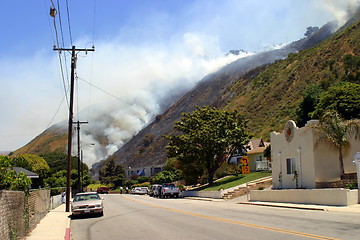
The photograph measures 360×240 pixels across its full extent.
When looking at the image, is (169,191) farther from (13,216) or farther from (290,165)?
(13,216)

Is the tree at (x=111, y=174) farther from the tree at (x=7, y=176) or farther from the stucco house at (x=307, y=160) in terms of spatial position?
the tree at (x=7, y=176)

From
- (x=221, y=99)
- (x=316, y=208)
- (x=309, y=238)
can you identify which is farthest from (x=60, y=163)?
(x=309, y=238)

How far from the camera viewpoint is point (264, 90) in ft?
317

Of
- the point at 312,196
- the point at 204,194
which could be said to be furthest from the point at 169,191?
the point at 312,196

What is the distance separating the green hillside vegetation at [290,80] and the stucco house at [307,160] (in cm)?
3344

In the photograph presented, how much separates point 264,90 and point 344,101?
202 feet

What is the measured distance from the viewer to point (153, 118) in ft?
527

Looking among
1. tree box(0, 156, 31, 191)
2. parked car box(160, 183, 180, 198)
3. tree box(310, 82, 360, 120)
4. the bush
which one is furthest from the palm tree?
parked car box(160, 183, 180, 198)

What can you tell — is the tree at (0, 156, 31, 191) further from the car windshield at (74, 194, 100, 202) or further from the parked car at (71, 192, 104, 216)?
the car windshield at (74, 194, 100, 202)

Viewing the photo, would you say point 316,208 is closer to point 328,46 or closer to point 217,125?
point 217,125

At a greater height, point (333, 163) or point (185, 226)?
point (333, 163)

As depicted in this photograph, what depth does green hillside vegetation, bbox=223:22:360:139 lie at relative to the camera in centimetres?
7388

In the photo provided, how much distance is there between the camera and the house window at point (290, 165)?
30422 mm

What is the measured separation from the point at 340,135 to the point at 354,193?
624 cm
